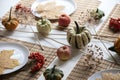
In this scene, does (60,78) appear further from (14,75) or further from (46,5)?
(46,5)

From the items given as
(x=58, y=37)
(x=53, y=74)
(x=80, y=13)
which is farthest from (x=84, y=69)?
(x=80, y=13)

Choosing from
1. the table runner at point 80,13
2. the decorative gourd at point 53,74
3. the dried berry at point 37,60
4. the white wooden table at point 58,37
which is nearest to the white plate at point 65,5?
the table runner at point 80,13

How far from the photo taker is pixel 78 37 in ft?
3.93

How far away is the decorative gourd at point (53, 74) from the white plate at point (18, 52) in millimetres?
143

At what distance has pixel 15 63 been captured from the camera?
1187 millimetres

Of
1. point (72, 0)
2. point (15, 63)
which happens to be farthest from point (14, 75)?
point (72, 0)

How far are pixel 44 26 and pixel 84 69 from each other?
310 millimetres

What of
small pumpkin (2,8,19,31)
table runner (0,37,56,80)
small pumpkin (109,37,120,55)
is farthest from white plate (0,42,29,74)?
small pumpkin (109,37,120,55)

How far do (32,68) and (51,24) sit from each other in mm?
333

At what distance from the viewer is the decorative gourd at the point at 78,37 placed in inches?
47.3

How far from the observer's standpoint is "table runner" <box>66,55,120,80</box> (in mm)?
1109

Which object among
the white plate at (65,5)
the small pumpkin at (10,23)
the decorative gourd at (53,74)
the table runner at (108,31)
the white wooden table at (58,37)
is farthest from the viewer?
the white plate at (65,5)

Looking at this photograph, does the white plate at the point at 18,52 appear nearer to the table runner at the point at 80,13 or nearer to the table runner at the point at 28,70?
the table runner at the point at 28,70

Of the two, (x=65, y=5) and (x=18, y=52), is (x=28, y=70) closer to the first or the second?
(x=18, y=52)
